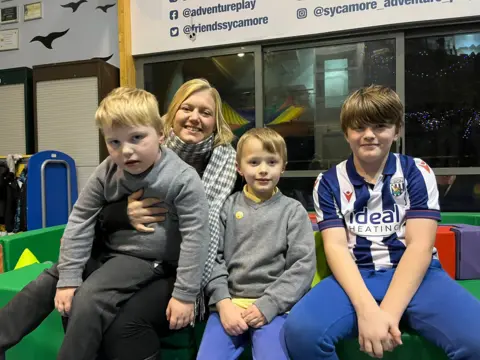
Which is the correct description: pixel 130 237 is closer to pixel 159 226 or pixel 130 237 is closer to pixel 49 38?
pixel 159 226

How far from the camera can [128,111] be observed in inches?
43.3

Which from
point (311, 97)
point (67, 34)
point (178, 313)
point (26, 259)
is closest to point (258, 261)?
point (178, 313)

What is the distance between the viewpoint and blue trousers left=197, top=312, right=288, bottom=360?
1038 millimetres

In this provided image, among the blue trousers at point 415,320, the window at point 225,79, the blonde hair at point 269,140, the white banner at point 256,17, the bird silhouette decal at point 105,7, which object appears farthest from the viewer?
the bird silhouette decal at point 105,7

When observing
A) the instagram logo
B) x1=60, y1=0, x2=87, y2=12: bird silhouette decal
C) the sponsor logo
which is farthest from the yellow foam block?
x1=60, y1=0, x2=87, y2=12: bird silhouette decal

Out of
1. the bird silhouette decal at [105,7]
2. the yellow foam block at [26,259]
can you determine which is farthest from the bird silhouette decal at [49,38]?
the yellow foam block at [26,259]

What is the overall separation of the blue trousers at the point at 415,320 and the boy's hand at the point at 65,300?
1.99ft

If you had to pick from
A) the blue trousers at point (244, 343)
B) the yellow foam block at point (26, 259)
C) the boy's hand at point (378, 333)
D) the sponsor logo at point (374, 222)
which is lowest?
the blue trousers at point (244, 343)

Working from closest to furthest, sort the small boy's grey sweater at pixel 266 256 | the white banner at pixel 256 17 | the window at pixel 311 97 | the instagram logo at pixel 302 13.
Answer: the small boy's grey sweater at pixel 266 256 → the white banner at pixel 256 17 → the instagram logo at pixel 302 13 → the window at pixel 311 97

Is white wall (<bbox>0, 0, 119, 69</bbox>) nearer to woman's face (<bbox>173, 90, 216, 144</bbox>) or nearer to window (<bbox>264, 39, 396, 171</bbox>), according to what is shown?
window (<bbox>264, 39, 396, 171</bbox>)

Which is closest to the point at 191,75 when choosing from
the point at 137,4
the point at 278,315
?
the point at 137,4

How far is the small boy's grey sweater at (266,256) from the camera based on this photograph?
1158 millimetres

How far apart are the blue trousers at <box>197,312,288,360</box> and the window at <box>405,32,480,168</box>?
2.35m

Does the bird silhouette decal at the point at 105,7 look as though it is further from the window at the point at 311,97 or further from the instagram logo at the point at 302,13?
the instagram logo at the point at 302,13
